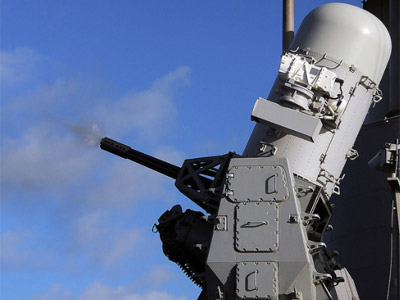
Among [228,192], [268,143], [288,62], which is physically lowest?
[228,192]

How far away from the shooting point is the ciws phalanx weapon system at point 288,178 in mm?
12773

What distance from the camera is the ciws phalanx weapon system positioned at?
12773 mm

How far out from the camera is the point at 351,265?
18.8 metres

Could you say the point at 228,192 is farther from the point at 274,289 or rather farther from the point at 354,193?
the point at 354,193

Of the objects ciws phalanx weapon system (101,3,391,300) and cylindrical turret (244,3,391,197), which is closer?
ciws phalanx weapon system (101,3,391,300)

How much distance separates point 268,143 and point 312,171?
0.79m

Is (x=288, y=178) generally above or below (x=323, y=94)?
below

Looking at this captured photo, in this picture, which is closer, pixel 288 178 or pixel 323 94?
pixel 288 178

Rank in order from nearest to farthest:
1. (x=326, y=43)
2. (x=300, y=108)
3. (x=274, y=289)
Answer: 1. (x=274, y=289)
2. (x=300, y=108)
3. (x=326, y=43)

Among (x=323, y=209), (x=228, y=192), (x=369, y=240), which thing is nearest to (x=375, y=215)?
(x=369, y=240)

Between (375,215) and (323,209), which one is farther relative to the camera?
(375,215)

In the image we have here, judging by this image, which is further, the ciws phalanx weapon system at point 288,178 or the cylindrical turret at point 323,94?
the cylindrical turret at point 323,94

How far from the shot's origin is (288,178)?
519 inches

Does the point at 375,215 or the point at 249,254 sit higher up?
the point at 375,215
